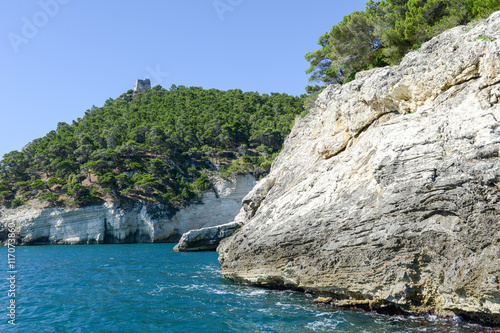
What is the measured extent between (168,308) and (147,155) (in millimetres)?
54321

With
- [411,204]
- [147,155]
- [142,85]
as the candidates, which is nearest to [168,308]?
[411,204]

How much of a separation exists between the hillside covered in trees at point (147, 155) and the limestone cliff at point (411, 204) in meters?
39.4

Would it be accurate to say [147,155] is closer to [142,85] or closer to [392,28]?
[392,28]

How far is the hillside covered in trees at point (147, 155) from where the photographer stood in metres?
53.0

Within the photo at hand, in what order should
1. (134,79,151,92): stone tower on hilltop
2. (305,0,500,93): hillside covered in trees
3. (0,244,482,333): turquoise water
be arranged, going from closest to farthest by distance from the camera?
(0,244,482,333): turquoise water, (305,0,500,93): hillside covered in trees, (134,79,151,92): stone tower on hilltop

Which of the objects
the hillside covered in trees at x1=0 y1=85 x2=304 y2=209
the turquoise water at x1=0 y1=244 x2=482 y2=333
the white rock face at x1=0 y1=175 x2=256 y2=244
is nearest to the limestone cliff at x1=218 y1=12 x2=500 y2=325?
the turquoise water at x1=0 y1=244 x2=482 y2=333

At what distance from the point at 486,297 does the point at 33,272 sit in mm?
26292

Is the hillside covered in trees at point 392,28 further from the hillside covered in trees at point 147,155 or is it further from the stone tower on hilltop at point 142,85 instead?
the stone tower on hilltop at point 142,85

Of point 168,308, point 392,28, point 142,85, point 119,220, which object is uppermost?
point 142,85

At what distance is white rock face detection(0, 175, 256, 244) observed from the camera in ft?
156

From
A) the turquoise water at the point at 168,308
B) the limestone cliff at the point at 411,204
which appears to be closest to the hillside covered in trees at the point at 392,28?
the limestone cliff at the point at 411,204

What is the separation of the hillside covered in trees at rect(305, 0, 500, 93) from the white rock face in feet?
102

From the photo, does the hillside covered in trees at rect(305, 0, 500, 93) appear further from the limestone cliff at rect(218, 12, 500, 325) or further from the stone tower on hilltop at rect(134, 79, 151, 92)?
the stone tower on hilltop at rect(134, 79, 151, 92)

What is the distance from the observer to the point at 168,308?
43.6ft
